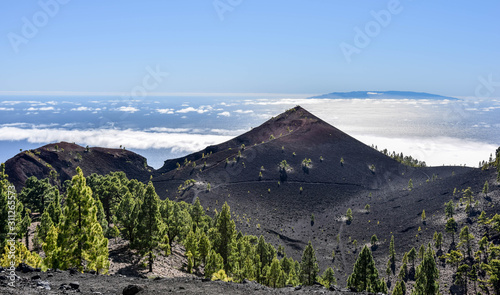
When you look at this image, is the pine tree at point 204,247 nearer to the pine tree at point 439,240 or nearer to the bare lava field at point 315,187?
the bare lava field at point 315,187

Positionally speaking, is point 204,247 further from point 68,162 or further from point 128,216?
point 68,162

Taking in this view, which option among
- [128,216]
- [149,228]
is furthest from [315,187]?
[149,228]

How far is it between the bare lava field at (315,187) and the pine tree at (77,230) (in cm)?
6045

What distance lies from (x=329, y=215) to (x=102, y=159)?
117397 mm

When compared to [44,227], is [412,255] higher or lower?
lower

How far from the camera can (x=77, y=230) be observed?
23.0 metres

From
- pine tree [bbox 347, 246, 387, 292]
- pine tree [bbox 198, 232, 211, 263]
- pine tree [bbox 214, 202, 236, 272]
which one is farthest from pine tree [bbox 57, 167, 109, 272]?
pine tree [bbox 347, 246, 387, 292]

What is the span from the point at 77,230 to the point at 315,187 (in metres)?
117

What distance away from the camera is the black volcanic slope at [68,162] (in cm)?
13075

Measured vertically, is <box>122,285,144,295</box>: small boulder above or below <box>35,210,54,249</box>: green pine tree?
above

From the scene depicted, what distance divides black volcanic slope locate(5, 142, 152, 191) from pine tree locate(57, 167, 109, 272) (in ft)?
394

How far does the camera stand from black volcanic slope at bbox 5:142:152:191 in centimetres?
13075

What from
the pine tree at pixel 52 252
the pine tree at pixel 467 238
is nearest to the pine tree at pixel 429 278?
the pine tree at pixel 467 238

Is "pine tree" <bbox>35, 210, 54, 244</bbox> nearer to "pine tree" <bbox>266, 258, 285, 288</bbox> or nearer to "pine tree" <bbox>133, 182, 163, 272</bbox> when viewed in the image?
"pine tree" <bbox>133, 182, 163, 272</bbox>
